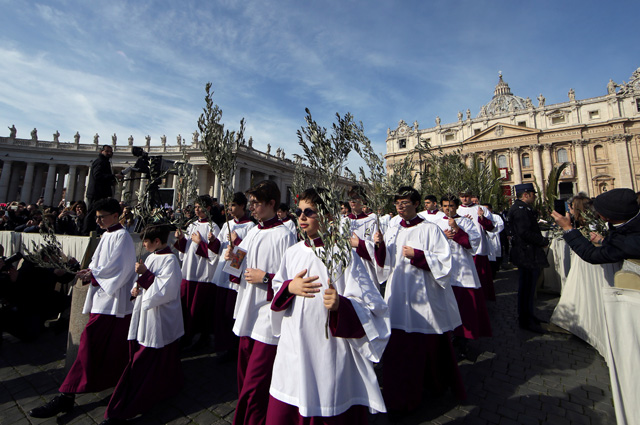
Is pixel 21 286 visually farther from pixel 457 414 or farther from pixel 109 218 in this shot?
pixel 457 414

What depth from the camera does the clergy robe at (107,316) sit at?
3.33 metres

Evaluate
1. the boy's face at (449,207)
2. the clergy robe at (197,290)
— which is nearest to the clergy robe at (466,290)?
the boy's face at (449,207)

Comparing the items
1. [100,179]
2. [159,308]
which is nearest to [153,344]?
[159,308]

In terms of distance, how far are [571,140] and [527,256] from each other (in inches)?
2224

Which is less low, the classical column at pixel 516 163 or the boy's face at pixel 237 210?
the classical column at pixel 516 163

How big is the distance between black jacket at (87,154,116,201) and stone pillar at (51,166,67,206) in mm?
52499

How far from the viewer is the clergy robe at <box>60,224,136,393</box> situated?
3325mm

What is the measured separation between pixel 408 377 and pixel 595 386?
2549 millimetres

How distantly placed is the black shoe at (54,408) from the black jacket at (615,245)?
5832 millimetres

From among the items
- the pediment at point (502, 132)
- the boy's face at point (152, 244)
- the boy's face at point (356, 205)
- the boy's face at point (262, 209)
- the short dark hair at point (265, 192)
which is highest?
the pediment at point (502, 132)

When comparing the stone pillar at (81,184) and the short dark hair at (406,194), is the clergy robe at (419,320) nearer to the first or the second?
the short dark hair at (406,194)

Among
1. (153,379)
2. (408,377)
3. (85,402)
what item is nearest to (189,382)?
(153,379)

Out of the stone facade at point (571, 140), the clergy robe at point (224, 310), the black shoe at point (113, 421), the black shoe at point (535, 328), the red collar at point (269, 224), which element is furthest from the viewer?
the stone facade at point (571, 140)

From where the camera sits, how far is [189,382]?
382 cm
